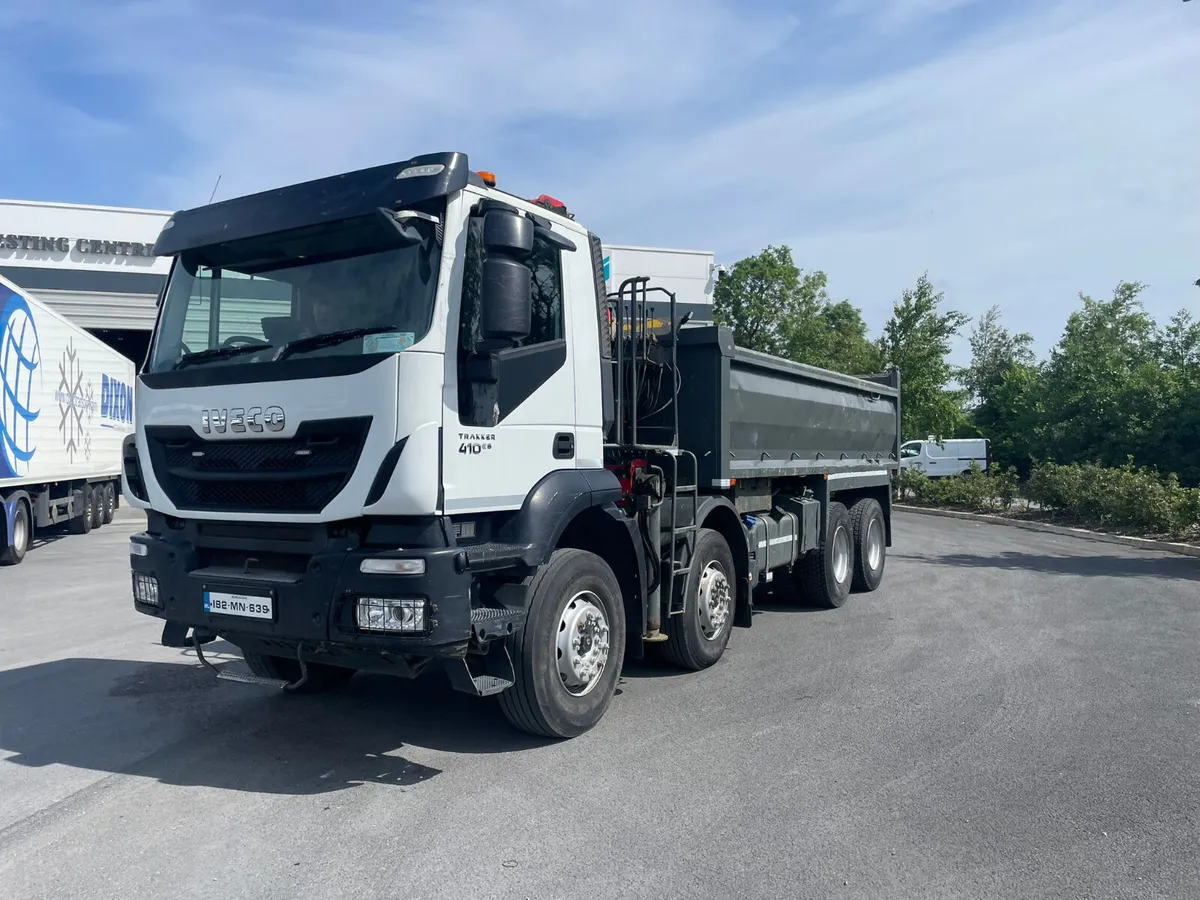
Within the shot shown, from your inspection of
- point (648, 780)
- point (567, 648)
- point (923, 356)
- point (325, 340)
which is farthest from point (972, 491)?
point (325, 340)

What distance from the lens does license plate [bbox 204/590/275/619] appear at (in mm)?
4820

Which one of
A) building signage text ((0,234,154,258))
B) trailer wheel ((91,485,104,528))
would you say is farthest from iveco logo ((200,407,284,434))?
building signage text ((0,234,154,258))

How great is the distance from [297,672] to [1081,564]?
466 inches

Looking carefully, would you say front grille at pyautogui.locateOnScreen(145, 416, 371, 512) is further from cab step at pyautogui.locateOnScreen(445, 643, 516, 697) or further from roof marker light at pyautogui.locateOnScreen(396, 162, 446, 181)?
roof marker light at pyautogui.locateOnScreen(396, 162, 446, 181)

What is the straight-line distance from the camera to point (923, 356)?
28.7 metres

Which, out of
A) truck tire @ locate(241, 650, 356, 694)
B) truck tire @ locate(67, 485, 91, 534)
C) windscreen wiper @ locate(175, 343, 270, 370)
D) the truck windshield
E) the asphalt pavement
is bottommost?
the asphalt pavement

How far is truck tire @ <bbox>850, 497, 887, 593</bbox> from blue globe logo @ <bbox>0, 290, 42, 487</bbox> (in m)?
11.7

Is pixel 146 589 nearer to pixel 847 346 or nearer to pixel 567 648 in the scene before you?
pixel 567 648

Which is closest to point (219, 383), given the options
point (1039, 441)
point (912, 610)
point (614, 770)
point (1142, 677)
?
point (614, 770)

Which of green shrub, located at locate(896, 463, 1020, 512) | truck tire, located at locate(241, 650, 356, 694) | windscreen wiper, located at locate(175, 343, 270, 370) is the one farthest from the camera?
green shrub, located at locate(896, 463, 1020, 512)

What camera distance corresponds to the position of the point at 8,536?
45.3ft

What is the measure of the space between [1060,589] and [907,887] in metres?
8.92

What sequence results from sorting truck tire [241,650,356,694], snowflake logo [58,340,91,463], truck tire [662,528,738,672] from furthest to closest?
snowflake logo [58,340,91,463], truck tire [662,528,738,672], truck tire [241,650,356,694]

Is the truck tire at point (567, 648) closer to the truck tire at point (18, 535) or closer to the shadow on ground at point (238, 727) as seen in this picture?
→ the shadow on ground at point (238, 727)
